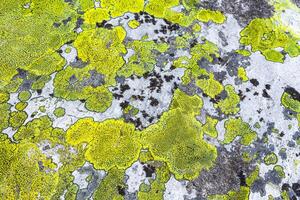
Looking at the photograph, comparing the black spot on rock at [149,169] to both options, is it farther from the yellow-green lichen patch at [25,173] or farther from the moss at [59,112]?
the moss at [59,112]

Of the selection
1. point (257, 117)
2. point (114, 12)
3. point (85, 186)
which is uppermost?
point (114, 12)

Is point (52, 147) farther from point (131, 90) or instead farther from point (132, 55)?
point (132, 55)

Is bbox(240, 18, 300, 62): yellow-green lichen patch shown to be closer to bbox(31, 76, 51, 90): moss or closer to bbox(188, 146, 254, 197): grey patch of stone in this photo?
bbox(188, 146, 254, 197): grey patch of stone

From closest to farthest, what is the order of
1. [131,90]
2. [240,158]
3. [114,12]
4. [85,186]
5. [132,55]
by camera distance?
[85,186] → [240,158] → [131,90] → [132,55] → [114,12]

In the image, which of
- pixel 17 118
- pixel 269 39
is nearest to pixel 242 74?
pixel 269 39

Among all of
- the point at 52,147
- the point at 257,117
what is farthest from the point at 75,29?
the point at 257,117

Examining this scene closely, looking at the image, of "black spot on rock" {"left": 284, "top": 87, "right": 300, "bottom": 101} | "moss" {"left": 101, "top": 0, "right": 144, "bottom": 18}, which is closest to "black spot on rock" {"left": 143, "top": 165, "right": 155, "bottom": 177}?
"black spot on rock" {"left": 284, "top": 87, "right": 300, "bottom": 101}
